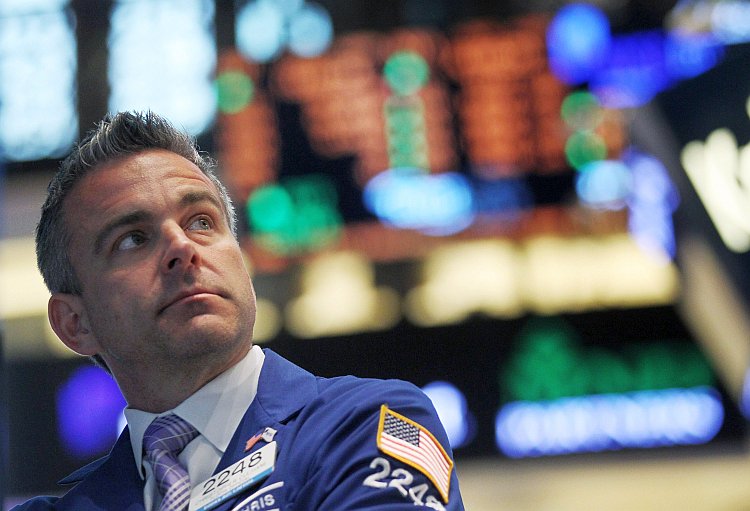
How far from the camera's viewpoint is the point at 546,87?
456 cm

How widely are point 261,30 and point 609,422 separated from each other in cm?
212

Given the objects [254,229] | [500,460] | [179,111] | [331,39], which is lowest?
[500,460]

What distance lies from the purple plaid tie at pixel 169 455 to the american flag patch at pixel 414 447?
0.27 metres

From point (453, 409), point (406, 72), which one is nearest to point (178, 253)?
point (453, 409)

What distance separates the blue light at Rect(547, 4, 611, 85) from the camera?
180 inches

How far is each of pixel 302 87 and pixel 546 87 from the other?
968mm

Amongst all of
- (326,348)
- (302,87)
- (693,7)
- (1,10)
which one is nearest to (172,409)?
(326,348)

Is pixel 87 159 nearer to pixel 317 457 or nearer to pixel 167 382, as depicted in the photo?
pixel 167 382

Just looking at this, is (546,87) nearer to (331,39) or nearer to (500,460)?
(331,39)

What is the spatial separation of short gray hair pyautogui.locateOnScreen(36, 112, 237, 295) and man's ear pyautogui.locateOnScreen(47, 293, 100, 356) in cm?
2

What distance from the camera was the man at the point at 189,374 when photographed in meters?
1.33

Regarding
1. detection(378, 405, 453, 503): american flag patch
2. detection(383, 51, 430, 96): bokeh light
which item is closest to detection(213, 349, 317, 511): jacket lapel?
detection(378, 405, 453, 503): american flag patch

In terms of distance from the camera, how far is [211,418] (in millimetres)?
1504

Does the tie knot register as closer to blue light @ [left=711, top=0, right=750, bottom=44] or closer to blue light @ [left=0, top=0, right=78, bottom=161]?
blue light @ [left=711, top=0, right=750, bottom=44]
